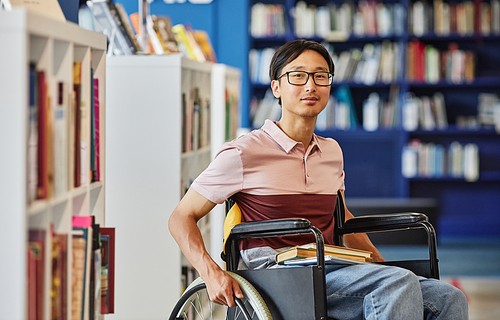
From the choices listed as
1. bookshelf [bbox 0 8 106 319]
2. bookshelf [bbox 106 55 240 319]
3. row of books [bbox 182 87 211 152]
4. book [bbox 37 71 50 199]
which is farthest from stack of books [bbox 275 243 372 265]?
row of books [bbox 182 87 211 152]

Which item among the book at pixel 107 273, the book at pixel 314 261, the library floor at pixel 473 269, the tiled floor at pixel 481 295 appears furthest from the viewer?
the library floor at pixel 473 269

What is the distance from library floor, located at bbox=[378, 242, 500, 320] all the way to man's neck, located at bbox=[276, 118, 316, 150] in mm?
1904

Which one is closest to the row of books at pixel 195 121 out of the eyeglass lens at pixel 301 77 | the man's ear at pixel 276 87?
the man's ear at pixel 276 87

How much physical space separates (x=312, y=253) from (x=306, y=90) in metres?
0.54

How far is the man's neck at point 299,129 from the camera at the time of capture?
2.04 meters

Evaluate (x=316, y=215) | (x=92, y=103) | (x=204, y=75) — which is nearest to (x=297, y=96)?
(x=316, y=215)

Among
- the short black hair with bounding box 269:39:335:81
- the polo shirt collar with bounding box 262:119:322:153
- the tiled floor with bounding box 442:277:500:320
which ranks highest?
the short black hair with bounding box 269:39:335:81

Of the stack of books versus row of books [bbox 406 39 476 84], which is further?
row of books [bbox 406 39 476 84]

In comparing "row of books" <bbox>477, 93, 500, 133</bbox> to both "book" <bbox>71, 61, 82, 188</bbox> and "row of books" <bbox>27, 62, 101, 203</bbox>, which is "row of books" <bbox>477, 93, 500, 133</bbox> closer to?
"row of books" <bbox>27, 62, 101, 203</bbox>

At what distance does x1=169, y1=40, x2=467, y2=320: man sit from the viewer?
5.70 ft

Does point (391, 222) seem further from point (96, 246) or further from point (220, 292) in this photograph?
point (96, 246)

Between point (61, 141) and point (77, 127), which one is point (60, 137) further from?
point (77, 127)

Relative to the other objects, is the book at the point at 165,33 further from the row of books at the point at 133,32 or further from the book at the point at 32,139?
the book at the point at 32,139

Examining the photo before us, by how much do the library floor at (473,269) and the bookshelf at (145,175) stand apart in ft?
6.03
